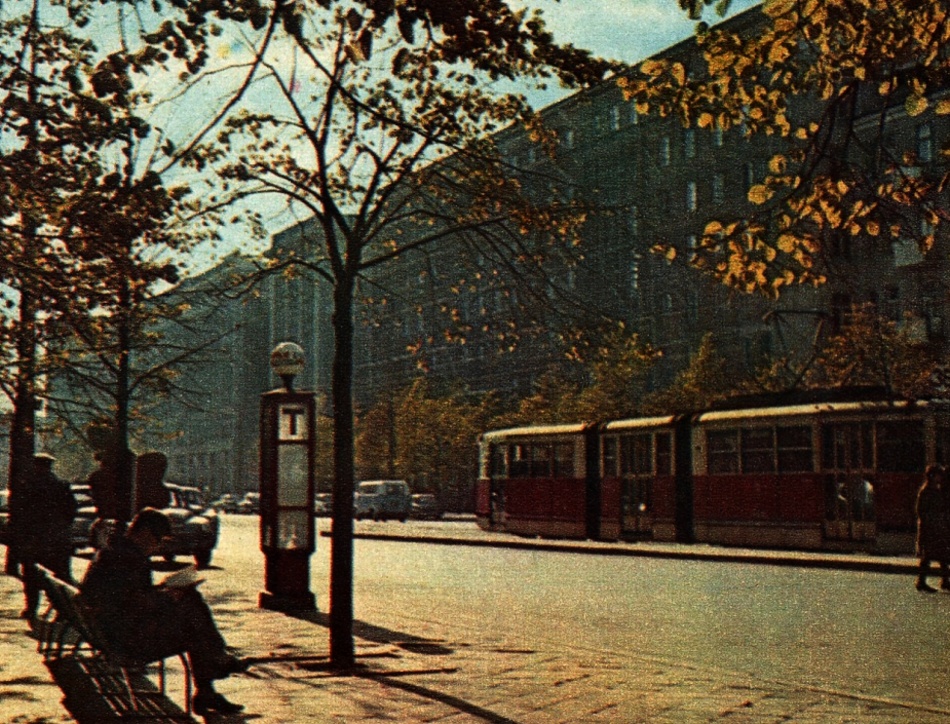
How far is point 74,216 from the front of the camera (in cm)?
977

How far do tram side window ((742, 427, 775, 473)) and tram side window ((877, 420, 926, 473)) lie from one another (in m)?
2.75

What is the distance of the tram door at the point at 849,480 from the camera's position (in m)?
26.8

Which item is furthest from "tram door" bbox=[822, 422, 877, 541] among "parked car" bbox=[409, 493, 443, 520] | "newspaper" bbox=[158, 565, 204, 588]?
"parked car" bbox=[409, 493, 443, 520]

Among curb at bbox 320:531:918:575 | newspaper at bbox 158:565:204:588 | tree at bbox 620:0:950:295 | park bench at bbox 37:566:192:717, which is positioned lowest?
curb at bbox 320:531:918:575

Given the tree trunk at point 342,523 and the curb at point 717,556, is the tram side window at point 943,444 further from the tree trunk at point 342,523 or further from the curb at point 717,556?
the tree trunk at point 342,523

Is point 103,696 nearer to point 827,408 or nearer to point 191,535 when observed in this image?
point 191,535

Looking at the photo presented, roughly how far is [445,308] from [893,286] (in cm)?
5091

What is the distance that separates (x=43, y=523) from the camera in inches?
607

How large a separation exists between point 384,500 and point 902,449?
37444mm

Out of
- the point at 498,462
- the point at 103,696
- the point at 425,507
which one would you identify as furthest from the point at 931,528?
the point at 425,507

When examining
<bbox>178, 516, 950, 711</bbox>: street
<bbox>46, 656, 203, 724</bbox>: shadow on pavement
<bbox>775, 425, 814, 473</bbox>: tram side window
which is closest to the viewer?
<bbox>46, 656, 203, 724</bbox>: shadow on pavement

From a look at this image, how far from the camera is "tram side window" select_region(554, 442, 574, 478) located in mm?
35812

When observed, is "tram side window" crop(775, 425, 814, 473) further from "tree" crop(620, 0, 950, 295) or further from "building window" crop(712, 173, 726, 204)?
"building window" crop(712, 173, 726, 204)

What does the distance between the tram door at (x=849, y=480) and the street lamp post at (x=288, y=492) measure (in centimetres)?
1392
